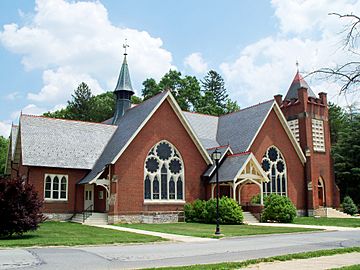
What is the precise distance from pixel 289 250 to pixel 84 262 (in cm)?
705

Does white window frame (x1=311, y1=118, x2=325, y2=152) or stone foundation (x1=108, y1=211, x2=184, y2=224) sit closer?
stone foundation (x1=108, y1=211, x2=184, y2=224)

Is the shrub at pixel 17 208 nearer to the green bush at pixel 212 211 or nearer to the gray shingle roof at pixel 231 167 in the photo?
the green bush at pixel 212 211

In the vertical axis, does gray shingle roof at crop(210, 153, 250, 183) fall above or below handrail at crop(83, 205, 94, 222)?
above

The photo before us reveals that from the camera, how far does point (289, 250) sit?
14.8m

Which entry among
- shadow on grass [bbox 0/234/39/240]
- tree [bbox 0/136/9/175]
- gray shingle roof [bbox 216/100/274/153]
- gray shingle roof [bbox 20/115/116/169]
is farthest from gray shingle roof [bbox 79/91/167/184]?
tree [bbox 0/136/9/175]

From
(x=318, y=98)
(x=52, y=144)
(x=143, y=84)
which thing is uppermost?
(x=143, y=84)

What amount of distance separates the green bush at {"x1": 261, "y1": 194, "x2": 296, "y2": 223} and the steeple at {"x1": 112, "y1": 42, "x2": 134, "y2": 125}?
739 inches

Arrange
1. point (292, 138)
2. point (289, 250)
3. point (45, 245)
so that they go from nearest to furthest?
point (289, 250)
point (45, 245)
point (292, 138)

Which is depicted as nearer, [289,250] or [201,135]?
[289,250]

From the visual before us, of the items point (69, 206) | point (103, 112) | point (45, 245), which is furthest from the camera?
point (103, 112)

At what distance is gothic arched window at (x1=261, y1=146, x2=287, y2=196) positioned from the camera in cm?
3784

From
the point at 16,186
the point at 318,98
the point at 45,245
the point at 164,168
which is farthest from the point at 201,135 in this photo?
the point at 45,245

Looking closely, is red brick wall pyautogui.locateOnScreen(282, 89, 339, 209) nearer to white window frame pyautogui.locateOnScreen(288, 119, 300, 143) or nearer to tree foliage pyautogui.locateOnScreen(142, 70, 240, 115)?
white window frame pyautogui.locateOnScreen(288, 119, 300, 143)

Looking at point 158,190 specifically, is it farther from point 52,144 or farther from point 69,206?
point 52,144
